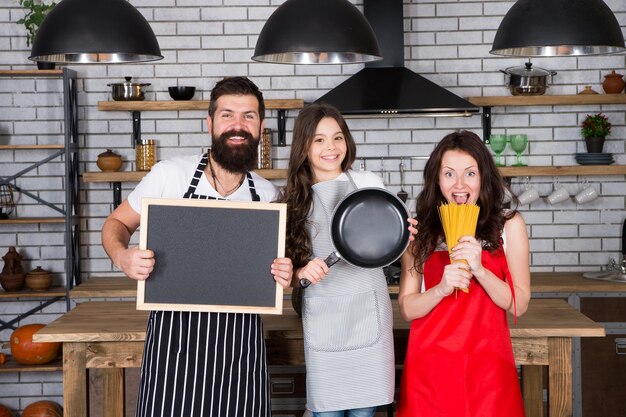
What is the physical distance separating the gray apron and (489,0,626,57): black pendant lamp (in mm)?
999

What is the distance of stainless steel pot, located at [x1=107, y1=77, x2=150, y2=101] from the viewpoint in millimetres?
5363

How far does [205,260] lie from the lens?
2.48 m

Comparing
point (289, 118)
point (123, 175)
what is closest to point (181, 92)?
point (123, 175)

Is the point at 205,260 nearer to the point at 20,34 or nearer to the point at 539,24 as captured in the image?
the point at 539,24

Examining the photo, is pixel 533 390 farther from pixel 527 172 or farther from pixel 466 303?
pixel 527 172

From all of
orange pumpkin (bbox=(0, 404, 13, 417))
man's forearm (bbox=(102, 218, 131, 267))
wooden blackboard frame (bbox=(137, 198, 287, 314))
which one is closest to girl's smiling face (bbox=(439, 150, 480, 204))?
wooden blackboard frame (bbox=(137, 198, 287, 314))

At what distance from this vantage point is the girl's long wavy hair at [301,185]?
105 inches

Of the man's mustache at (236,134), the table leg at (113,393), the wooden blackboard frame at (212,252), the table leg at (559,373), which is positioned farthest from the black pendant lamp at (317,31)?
the table leg at (113,393)

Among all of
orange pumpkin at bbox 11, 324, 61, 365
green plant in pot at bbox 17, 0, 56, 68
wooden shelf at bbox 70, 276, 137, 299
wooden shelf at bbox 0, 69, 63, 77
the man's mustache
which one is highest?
green plant in pot at bbox 17, 0, 56, 68

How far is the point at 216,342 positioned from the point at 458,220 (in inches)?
32.1

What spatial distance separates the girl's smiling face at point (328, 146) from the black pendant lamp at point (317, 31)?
0.54 meters

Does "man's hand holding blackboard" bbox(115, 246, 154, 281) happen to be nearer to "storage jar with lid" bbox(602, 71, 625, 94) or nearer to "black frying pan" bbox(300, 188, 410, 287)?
"black frying pan" bbox(300, 188, 410, 287)

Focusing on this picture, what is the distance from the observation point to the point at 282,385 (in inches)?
152

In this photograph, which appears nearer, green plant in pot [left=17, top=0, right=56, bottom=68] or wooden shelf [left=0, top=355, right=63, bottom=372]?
wooden shelf [left=0, top=355, right=63, bottom=372]
